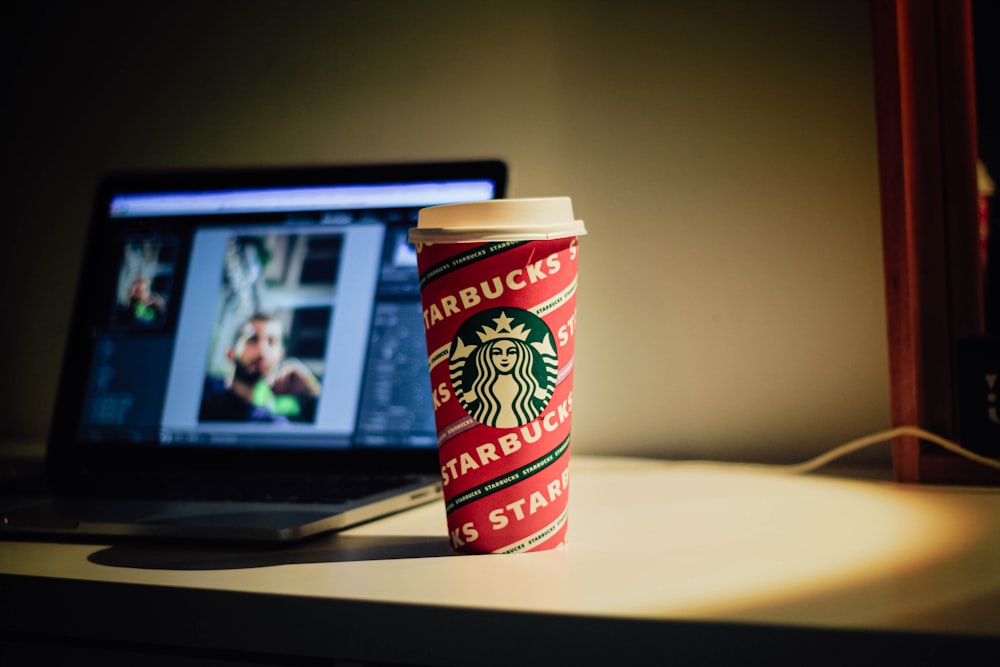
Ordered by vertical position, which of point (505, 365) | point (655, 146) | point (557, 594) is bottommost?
point (557, 594)

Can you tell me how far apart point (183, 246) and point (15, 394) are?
17.4 inches

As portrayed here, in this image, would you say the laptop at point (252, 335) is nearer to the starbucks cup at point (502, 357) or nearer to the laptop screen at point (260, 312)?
the laptop screen at point (260, 312)

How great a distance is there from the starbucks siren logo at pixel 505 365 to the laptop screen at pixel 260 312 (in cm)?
26

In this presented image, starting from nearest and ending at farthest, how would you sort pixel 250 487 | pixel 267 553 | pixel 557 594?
pixel 557 594 → pixel 267 553 → pixel 250 487

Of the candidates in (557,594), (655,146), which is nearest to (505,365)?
(557,594)

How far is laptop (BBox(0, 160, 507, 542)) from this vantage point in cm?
76

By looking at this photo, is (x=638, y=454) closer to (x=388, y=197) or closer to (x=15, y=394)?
(x=388, y=197)

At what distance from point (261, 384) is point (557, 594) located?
0.47m

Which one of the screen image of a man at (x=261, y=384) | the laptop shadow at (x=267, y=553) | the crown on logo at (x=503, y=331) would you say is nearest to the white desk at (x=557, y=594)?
the laptop shadow at (x=267, y=553)

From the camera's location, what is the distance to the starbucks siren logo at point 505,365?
0.48 metres

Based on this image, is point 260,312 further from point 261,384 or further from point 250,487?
point 250,487

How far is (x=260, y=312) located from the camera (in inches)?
31.7

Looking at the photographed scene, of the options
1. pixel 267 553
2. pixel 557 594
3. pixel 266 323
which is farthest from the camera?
pixel 266 323

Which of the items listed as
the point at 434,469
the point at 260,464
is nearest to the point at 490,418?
the point at 434,469
